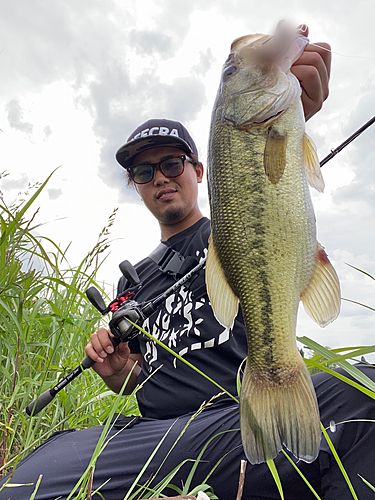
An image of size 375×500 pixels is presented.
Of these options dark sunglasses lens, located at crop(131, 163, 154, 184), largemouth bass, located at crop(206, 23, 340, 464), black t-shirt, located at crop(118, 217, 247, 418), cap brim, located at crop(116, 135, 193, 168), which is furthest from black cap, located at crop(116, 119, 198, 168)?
largemouth bass, located at crop(206, 23, 340, 464)

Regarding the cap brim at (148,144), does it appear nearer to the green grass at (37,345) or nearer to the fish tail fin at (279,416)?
the green grass at (37,345)

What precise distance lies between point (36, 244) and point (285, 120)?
7.57 feet

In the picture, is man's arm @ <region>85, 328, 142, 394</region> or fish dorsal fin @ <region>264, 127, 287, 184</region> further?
man's arm @ <region>85, 328, 142, 394</region>

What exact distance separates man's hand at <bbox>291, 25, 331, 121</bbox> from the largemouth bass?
263 mm

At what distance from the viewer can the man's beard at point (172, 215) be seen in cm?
303

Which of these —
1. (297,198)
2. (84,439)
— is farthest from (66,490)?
(297,198)

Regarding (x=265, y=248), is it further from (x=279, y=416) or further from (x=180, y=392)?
(x=180, y=392)

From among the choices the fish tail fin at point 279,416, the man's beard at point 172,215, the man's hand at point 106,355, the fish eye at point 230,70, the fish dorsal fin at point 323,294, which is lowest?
the fish tail fin at point 279,416

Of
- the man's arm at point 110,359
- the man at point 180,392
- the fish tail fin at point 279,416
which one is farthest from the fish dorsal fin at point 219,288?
the man's arm at point 110,359

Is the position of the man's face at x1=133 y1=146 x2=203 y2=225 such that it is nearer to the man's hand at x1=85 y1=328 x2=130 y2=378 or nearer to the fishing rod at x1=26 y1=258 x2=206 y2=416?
the fishing rod at x1=26 y1=258 x2=206 y2=416

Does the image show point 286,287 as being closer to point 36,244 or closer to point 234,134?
point 234,134

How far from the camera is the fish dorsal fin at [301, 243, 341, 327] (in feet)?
4.29

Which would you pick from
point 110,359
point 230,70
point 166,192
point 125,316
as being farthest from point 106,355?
point 230,70

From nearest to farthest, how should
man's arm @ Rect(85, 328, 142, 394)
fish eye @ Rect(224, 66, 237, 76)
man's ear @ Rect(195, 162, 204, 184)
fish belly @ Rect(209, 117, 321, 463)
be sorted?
fish belly @ Rect(209, 117, 321, 463), fish eye @ Rect(224, 66, 237, 76), man's arm @ Rect(85, 328, 142, 394), man's ear @ Rect(195, 162, 204, 184)
